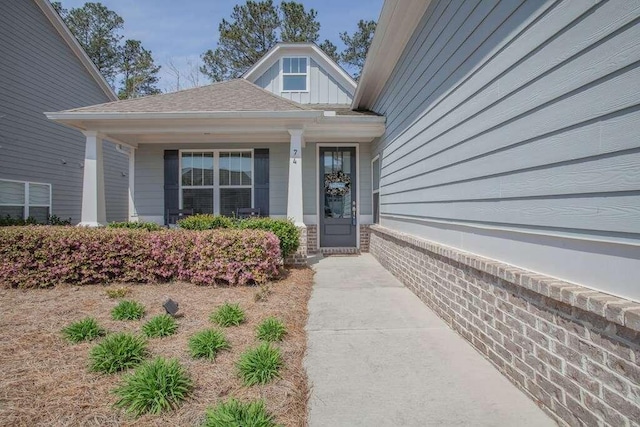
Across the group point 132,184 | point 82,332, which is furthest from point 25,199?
point 82,332

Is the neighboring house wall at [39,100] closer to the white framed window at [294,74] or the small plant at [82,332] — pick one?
the white framed window at [294,74]

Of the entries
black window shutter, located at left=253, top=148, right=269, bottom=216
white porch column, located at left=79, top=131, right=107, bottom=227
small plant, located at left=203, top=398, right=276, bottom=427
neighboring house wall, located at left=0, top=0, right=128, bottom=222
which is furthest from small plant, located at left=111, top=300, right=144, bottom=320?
neighboring house wall, located at left=0, top=0, right=128, bottom=222

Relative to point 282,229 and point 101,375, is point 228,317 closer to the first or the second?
point 101,375

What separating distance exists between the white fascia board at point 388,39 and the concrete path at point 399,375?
4.09 metres

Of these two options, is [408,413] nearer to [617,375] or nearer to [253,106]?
[617,375]

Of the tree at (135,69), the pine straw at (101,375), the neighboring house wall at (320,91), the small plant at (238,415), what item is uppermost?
the tree at (135,69)

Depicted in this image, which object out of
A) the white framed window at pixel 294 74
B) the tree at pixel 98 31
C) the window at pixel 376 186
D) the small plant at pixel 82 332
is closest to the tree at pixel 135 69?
the tree at pixel 98 31

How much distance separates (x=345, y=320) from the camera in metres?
4.17

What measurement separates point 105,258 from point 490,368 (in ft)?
17.7

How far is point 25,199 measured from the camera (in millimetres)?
9312

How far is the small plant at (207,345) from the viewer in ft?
9.77

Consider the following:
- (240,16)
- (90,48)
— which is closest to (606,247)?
(240,16)

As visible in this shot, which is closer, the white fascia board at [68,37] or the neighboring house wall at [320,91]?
the white fascia board at [68,37]

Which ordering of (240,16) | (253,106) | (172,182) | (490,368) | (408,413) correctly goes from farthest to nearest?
(240,16) < (172,182) < (253,106) < (490,368) < (408,413)
